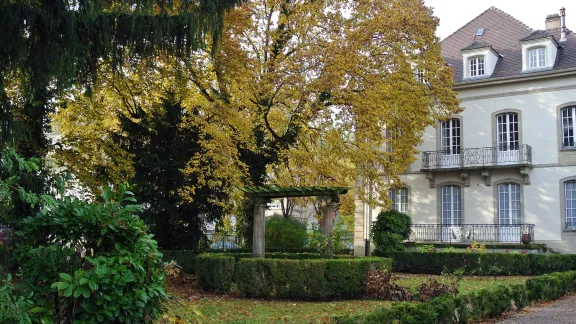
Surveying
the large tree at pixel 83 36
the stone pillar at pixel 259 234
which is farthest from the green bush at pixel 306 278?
the large tree at pixel 83 36

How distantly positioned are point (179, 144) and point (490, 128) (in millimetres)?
15907

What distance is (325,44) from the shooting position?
17.4 m

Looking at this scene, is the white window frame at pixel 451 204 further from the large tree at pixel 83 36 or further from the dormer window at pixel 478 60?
the large tree at pixel 83 36

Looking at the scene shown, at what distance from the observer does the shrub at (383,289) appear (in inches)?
504

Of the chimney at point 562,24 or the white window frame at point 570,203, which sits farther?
the chimney at point 562,24

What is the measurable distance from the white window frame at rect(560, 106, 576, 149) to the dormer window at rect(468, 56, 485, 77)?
4.22m

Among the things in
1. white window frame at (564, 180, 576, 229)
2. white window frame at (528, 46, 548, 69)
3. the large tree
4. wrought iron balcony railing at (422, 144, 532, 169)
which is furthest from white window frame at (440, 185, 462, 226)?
the large tree

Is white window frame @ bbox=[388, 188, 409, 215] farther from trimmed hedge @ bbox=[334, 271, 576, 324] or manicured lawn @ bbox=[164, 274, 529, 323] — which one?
manicured lawn @ bbox=[164, 274, 529, 323]

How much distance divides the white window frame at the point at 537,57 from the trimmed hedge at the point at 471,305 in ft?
49.8

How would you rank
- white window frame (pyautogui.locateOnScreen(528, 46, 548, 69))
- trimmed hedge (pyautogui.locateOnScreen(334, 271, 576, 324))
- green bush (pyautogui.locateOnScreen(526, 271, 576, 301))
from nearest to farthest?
trimmed hedge (pyautogui.locateOnScreen(334, 271, 576, 324)) → green bush (pyautogui.locateOnScreen(526, 271, 576, 301)) → white window frame (pyautogui.locateOnScreen(528, 46, 548, 69))

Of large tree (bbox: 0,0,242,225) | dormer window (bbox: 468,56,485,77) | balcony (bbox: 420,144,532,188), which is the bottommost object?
large tree (bbox: 0,0,242,225)

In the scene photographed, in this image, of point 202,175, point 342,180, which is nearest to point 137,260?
point 202,175

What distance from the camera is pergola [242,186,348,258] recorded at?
1420 cm

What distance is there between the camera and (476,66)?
28.7 meters
